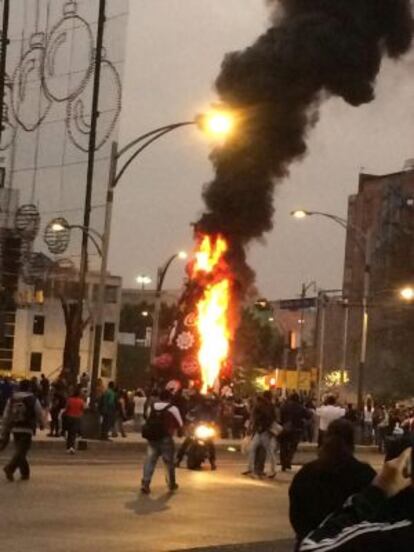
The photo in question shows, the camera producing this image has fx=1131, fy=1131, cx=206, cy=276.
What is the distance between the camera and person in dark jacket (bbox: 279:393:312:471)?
22.1 meters

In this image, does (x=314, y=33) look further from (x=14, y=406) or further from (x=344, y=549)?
(x=344, y=549)

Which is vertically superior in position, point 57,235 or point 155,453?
point 57,235

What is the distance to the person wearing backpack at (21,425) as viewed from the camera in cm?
1561

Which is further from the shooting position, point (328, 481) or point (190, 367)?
point (190, 367)

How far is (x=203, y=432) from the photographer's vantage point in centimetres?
2098

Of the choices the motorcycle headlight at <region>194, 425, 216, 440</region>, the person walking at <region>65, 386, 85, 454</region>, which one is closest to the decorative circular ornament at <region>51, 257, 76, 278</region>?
the person walking at <region>65, 386, 85, 454</region>

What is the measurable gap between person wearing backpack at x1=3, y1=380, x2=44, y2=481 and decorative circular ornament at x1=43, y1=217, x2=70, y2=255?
2358 centimetres

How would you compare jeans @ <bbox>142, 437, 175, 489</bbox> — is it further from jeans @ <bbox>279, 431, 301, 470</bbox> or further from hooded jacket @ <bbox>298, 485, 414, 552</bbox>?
hooded jacket @ <bbox>298, 485, 414, 552</bbox>

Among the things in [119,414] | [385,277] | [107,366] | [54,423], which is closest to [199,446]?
[54,423]

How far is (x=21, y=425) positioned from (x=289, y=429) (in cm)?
785

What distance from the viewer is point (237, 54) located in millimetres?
34125

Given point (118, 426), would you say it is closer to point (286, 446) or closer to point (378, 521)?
point (286, 446)

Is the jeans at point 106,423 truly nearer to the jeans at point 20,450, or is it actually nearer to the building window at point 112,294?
the jeans at point 20,450

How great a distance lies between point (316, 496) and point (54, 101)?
38044mm
